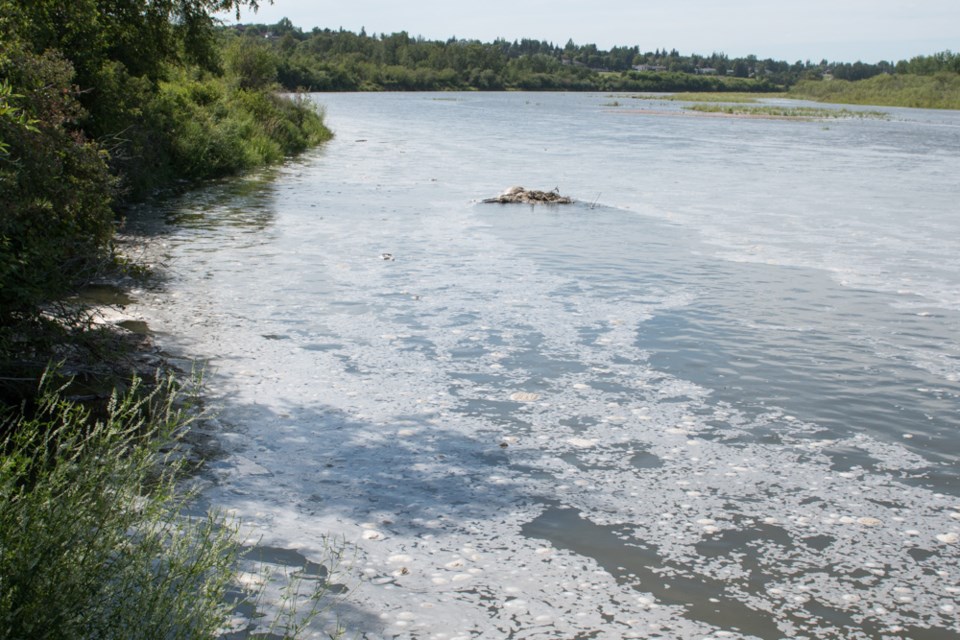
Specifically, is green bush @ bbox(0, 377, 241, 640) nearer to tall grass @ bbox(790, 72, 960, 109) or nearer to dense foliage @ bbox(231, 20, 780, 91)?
dense foliage @ bbox(231, 20, 780, 91)

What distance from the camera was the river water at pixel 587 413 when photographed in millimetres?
6398

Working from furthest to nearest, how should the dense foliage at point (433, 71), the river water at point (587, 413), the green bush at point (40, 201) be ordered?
1. the dense foliage at point (433, 71)
2. the green bush at point (40, 201)
3. the river water at point (587, 413)

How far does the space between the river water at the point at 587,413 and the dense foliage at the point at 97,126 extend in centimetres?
186

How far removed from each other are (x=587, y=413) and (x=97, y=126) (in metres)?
15.4

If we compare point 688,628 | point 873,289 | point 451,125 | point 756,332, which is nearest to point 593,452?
point 688,628

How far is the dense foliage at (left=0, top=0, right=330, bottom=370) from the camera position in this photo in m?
8.02

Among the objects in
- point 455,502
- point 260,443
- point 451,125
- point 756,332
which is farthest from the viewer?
point 451,125

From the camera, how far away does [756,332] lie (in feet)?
42.7

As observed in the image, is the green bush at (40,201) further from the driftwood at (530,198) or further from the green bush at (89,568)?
the driftwood at (530,198)

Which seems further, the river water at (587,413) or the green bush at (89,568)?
the river water at (587,413)

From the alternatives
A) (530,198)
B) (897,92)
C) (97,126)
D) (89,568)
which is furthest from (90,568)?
(897,92)

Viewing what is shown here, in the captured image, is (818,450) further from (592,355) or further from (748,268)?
(748,268)

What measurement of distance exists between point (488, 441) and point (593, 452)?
96 cm

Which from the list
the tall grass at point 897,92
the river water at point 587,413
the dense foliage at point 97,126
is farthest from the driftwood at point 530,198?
the tall grass at point 897,92
